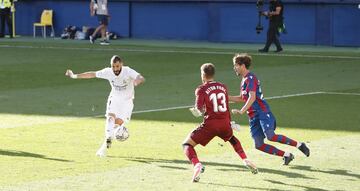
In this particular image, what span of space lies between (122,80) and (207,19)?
27175mm

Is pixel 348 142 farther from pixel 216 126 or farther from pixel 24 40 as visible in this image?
pixel 24 40

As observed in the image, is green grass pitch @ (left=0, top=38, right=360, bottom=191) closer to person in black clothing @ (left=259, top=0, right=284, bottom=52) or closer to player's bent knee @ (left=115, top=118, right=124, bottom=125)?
player's bent knee @ (left=115, top=118, right=124, bottom=125)

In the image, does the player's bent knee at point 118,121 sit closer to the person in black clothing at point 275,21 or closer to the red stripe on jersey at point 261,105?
the red stripe on jersey at point 261,105

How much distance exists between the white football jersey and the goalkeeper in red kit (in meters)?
2.49

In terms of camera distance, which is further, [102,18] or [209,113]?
[102,18]

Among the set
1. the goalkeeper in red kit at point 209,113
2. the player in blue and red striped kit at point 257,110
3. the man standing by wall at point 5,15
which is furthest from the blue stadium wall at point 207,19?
the goalkeeper in red kit at point 209,113

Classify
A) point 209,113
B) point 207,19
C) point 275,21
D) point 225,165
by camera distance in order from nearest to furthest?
point 209,113, point 225,165, point 275,21, point 207,19

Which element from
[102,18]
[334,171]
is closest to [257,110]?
[334,171]

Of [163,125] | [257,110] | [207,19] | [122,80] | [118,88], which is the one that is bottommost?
[163,125]

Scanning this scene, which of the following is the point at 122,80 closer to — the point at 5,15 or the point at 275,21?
the point at 275,21

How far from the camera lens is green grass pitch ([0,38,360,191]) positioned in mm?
13344

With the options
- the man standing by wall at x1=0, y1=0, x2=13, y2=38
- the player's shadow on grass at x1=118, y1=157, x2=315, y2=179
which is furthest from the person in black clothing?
the player's shadow on grass at x1=118, y1=157, x2=315, y2=179

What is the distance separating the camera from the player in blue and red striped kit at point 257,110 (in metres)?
14.1

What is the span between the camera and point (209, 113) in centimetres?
1322
